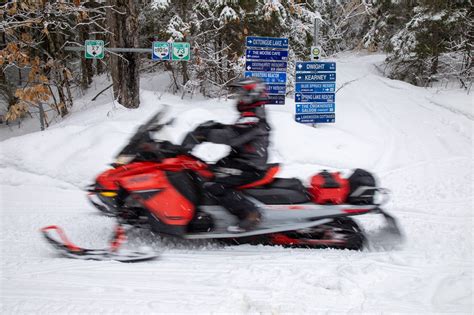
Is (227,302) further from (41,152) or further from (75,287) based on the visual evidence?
(41,152)

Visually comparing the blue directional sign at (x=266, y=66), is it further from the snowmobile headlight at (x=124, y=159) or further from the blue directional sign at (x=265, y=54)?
the snowmobile headlight at (x=124, y=159)

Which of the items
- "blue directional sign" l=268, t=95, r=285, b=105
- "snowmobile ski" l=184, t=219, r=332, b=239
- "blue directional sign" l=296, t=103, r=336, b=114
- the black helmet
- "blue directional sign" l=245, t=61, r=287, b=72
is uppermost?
"blue directional sign" l=245, t=61, r=287, b=72

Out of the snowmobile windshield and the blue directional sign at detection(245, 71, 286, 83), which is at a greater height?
the blue directional sign at detection(245, 71, 286, 83)

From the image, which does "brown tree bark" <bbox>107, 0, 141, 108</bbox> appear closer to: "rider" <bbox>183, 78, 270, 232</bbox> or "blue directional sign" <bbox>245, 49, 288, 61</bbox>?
"blue directional sign" <bbox>245, 49, 288, 61</bbox>

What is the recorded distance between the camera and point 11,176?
6535mm

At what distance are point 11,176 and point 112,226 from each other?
3020 millimetres

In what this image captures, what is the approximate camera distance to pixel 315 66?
9367 mm

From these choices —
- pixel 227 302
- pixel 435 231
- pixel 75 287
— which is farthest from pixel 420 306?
pixel 75 287

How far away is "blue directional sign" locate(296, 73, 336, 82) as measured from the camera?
30.8ft

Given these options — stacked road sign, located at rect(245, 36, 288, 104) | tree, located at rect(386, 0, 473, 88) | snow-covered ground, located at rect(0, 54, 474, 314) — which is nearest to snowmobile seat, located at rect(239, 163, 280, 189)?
snow-covered ground, located at rect(0, 54, 474, 314)

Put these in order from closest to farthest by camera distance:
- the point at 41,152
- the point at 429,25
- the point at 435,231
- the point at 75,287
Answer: the point at 75,287
the point at 435,231
the point at 41,152
the point at 429,25

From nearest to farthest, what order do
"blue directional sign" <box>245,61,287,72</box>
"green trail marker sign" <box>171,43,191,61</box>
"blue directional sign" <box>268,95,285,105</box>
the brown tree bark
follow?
"green trail marker sign" <box>171,43,191,61</box> → the brown tree bark → "blue directional sign" <box>245,61,287,72</box> → "blue directional sign" <box>268,95,285,105</box>

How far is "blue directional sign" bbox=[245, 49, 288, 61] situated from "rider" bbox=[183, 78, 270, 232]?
520 centimetres

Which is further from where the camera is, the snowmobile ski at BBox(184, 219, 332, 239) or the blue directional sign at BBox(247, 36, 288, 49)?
the blue directional sign at BBox(247, 36, 288, 49)
